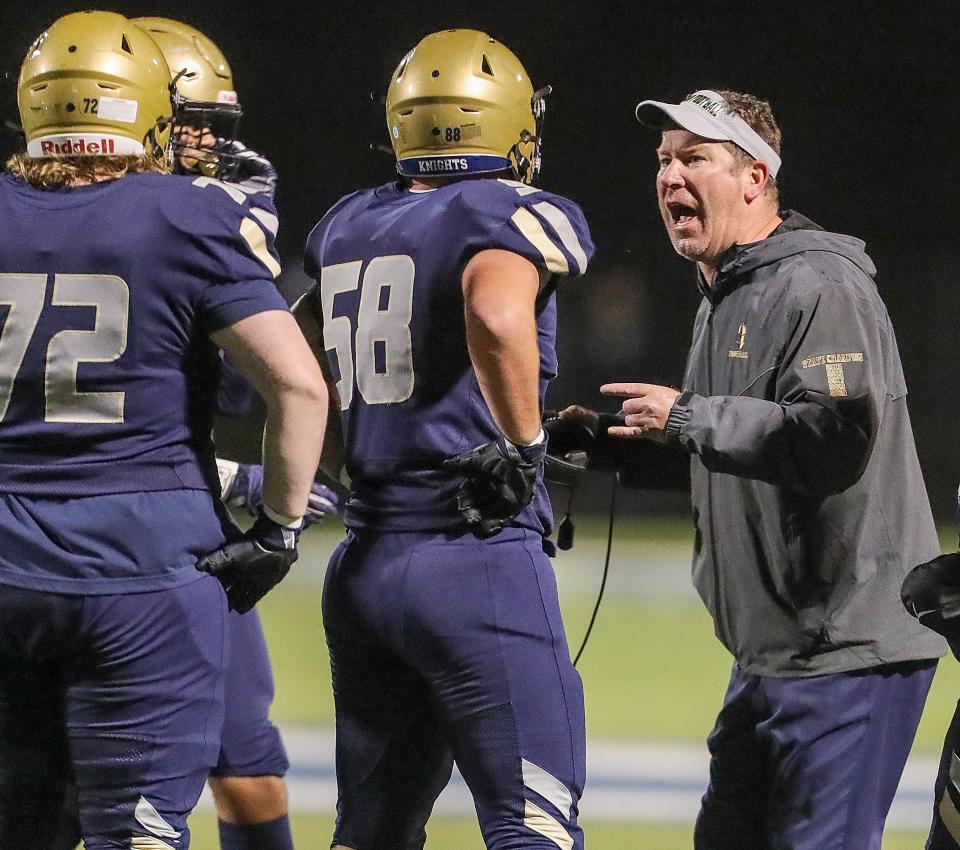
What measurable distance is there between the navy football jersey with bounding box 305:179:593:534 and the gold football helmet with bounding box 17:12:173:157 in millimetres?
341

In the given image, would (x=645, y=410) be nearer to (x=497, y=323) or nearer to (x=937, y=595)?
(x=497, y=323)

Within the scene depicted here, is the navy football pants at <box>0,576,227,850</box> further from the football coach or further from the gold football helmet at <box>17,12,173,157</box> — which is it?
the football coach

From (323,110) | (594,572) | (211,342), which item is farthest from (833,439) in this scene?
(323,110)

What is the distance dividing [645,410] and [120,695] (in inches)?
33.7

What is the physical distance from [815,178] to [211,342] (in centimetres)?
703

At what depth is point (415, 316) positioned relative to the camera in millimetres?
1905

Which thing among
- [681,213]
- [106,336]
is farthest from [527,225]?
[106,336]

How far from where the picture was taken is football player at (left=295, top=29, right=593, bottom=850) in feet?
6.11

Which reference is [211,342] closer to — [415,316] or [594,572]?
[415,316]

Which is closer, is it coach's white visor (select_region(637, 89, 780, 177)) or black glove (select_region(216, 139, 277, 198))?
coach's white visor (select_region(637, 89, 780, 177))

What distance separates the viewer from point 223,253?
177 centimetres

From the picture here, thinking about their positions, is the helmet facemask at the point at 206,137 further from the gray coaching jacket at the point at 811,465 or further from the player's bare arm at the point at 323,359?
the gray coaching jacket at the point at 811,465

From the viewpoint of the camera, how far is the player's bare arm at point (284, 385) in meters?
1.79

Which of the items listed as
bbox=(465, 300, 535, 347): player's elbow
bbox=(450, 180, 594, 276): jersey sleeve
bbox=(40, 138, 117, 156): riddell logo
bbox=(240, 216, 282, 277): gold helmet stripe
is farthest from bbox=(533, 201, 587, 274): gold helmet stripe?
bbox=(40, 138, 117, 156): riddell logo
